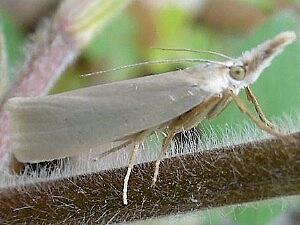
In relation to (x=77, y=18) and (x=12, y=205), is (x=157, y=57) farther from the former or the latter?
(x=12, y=205)

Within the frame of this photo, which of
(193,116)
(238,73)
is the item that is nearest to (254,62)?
(238,73)

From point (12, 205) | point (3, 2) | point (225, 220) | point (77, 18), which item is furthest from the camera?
point (3, 2)

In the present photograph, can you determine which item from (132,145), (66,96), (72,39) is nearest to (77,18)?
(72,39)

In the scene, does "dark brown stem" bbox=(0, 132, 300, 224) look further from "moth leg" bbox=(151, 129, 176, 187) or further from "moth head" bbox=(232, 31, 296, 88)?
"moth head" bbox=(232, 31, 296, 88)

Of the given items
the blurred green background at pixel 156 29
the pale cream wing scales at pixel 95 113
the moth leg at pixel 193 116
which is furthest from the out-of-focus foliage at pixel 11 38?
the moth leg at pixel 193 116

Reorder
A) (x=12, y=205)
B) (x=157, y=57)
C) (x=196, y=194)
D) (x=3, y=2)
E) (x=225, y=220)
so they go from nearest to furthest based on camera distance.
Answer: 1. (x=196, y=194)
2. (x=12, y=205)
3. (x=225, y=220)
4. (x=157, y=57)
5. (x=3, y=2)

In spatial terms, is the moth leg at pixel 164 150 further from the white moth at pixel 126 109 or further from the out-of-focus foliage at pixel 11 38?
the out-of-focus foliage at pixel 11 38

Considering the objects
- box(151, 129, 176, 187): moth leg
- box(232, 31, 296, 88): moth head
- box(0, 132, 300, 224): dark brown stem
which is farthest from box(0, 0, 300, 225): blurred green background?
box(0, 132, 300, 224): dark brown stem
